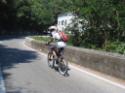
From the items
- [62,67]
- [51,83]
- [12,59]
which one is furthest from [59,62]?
[12,59]

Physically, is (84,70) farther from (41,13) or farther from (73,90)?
(41,13)

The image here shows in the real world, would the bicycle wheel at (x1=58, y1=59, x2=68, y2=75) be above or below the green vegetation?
below

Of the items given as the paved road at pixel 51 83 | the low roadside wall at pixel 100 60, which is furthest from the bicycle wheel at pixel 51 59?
the low roadside wall at pixel 100 60

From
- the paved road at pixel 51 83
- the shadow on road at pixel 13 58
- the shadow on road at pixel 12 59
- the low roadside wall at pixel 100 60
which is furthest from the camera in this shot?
the shadow on road at pixel 13 58

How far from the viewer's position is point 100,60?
49.1 ft

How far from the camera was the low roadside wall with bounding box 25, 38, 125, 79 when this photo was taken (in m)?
13.2

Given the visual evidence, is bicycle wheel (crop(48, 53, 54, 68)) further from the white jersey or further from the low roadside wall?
the white jersey

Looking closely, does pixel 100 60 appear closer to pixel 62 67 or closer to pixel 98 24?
pixel 62 67

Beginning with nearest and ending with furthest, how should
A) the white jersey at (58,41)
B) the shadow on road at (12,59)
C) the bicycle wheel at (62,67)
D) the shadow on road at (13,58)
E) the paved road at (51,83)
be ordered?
the paved road at (51,83) < the bicycle wheel at (62,67) < the white jersey at (58,41) < the shadow on road at (12,59) < the shadow on road at (13,58)

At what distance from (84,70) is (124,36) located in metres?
8.99

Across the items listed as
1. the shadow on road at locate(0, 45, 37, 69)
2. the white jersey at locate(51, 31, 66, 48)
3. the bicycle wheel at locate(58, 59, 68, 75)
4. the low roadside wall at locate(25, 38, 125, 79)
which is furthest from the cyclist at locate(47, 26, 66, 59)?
the shadow on road at locate(0, 45, 37, 69)

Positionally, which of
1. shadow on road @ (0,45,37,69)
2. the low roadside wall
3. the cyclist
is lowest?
shadow on road @ (0,45,37,69)

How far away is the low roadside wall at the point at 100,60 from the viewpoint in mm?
13211

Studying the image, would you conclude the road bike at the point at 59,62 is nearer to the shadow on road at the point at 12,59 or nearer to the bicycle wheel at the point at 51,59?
the bicycle wheel at the point at 51,59
